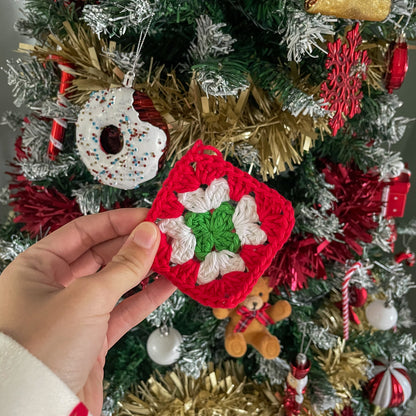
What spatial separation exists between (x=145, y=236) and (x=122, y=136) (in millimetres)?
174

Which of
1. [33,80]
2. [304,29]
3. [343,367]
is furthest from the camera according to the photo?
[343,367]

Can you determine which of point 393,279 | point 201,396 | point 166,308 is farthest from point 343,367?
point 166,308

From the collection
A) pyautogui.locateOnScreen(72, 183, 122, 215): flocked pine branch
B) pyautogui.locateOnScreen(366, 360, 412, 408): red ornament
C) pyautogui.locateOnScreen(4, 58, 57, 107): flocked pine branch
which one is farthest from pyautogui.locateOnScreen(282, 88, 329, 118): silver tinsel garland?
pyautogui.locateOnScreen(366, 360, 412, 408): red ornament

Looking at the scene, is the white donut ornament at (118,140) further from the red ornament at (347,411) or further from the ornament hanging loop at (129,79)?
the red ornament at (347,411)

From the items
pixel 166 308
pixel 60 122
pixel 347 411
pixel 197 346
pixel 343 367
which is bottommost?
pixel 347 411

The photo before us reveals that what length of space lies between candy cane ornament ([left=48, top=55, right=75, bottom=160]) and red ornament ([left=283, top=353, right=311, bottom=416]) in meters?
0.62

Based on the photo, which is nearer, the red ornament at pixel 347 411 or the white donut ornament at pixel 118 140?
the white donut ornament at pixel 118 140

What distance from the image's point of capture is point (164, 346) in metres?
0.73

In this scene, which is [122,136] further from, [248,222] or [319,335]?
[319,335]

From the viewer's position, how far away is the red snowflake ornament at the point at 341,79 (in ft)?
1.57

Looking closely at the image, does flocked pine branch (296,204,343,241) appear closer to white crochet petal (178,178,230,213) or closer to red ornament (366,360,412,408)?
white crochet petal (178,178,230,213)

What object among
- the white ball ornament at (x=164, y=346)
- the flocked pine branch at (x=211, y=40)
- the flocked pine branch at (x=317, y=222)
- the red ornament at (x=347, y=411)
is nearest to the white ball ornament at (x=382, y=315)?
the red ornament at (x=347, y=411)

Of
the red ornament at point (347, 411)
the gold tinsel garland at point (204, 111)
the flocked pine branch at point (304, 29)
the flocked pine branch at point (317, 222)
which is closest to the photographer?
the flocked pine branch at point (304, 29)

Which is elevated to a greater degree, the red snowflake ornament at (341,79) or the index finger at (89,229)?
Answer: the red snowflake ornament at (341,79)
